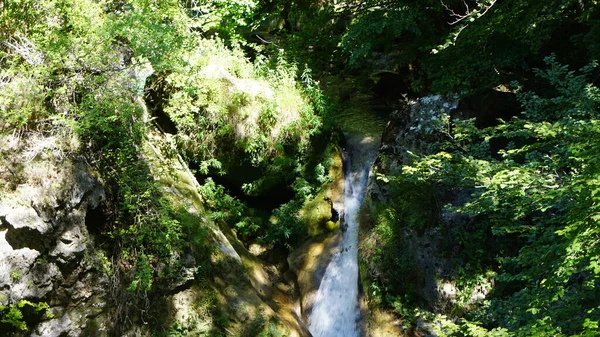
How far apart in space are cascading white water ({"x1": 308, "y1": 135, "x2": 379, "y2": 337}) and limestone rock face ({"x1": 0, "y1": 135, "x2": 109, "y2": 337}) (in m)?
3.82

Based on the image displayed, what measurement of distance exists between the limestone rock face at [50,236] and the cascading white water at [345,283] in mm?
3819

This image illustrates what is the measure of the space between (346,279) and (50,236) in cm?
509

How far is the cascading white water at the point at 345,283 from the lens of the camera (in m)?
8.45

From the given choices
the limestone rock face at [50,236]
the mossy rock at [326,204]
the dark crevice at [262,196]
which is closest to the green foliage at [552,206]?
the mossy rock at [326,204]

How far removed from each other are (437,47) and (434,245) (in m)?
3.62

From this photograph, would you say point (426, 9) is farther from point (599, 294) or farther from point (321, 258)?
point (599, 294)

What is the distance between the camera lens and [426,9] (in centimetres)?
1011

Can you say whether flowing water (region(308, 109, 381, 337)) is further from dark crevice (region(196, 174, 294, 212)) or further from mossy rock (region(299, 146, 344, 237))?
dark crevice (region(196, 174, 294, 212))

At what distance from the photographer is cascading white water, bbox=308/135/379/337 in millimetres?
8445

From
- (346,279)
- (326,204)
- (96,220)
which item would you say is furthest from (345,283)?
(96,220)

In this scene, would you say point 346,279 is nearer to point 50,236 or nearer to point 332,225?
point 332,225

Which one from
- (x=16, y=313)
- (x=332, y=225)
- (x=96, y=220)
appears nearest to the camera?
(x=16, y=313)

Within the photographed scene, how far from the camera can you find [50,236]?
5621 millimetres

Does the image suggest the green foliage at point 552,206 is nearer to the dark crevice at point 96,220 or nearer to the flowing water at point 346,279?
the flowing water at point 346,279
